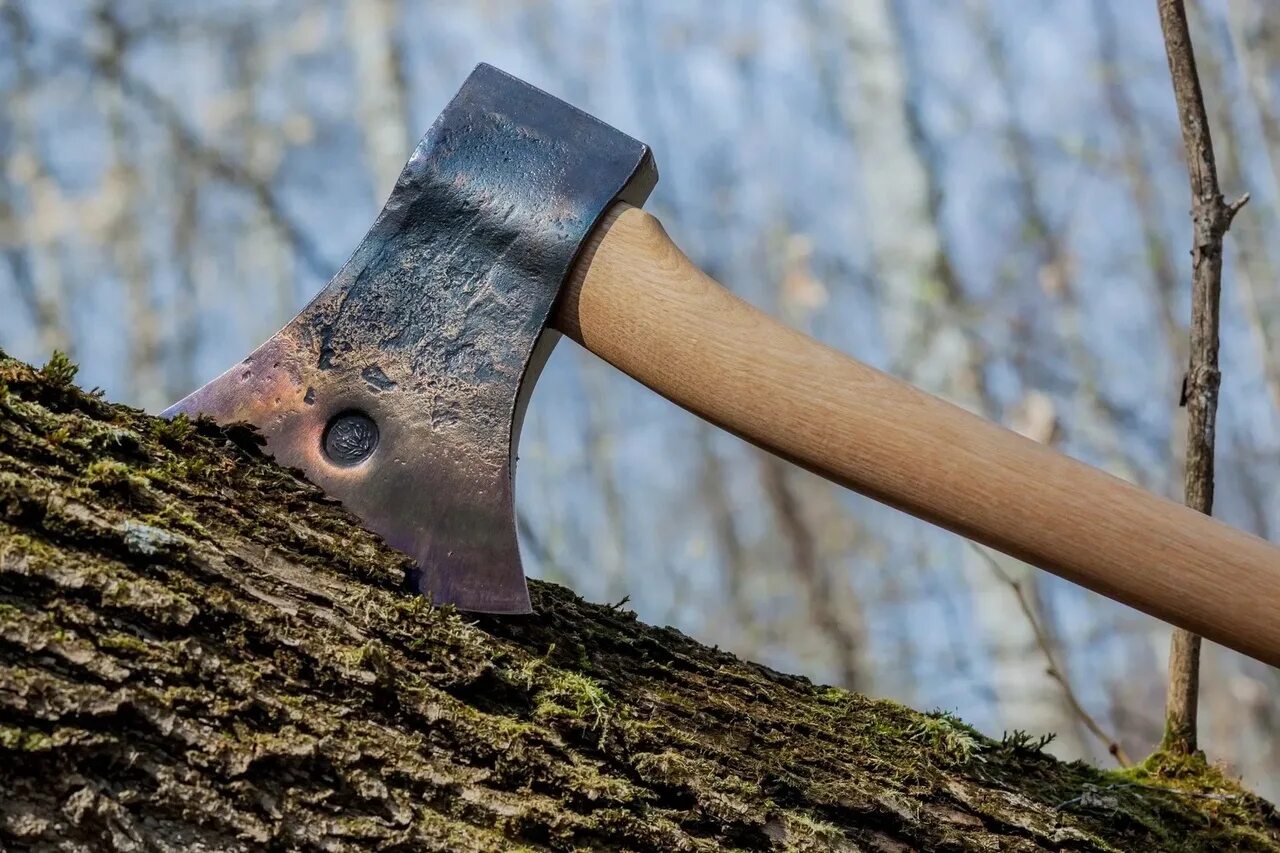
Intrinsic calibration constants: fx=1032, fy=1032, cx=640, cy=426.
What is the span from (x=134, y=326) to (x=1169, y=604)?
19.4 meters

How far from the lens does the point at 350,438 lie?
61.7 inches

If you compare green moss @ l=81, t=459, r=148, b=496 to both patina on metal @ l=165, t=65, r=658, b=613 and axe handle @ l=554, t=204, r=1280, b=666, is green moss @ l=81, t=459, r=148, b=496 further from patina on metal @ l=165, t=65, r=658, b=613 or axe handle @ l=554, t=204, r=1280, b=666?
axe handle @ l=554, t=204, r=1280, b=666

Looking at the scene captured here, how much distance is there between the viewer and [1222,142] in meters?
14.3

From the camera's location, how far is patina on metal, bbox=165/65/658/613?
1.52 m

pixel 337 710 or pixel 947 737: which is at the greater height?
pixel 947 737

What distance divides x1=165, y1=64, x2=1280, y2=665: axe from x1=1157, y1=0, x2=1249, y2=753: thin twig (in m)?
0.69

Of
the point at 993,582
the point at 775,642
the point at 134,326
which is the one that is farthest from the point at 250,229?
the point at 993,582

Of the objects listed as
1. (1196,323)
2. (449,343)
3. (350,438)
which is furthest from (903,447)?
(1196,323)

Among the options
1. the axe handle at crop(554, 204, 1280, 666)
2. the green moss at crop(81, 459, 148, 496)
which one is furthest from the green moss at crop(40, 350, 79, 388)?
the axe handle at crop(554, 204, 1280, 666)

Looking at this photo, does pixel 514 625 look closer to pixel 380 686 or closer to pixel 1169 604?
pixel 380 686

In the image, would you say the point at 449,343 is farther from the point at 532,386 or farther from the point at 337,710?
the point at 337,710

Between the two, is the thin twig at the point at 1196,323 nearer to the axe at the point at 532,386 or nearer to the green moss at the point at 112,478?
the axe at the point at 532,386

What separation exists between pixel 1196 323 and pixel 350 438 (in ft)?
5.77

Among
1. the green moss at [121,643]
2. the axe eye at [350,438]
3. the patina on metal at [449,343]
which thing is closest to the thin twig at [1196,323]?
the patina on metal at [449,343]
